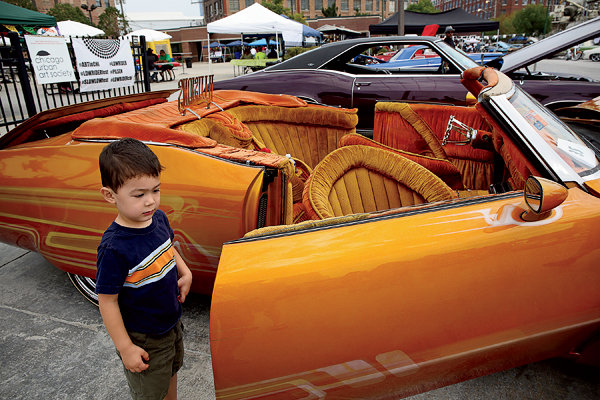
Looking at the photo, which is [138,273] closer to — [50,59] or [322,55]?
[322,55]

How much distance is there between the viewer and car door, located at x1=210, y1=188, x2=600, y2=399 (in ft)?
3.67

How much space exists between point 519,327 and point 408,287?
0.44 meters

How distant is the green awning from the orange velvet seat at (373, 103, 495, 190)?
350 inches

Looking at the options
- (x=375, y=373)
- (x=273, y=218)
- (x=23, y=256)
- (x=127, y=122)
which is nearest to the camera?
(x=375, y=373)

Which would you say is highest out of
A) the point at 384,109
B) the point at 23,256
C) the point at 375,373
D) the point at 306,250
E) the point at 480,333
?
the point at 384,109

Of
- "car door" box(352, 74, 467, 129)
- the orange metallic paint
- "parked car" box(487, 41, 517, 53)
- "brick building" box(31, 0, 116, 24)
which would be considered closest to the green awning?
"car door" box(352, 74, 467, 129)

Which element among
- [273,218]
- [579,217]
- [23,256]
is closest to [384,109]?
[273,218]

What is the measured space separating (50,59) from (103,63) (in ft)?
2.83

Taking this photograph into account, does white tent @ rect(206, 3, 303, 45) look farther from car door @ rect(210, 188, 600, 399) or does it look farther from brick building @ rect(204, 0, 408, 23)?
brick building @ rect(204, 0, 408, 23)

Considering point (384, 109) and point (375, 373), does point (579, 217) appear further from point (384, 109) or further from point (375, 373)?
point (384, 109)

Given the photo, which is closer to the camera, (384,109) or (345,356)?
(345,356)

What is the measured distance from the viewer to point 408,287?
1151 mm

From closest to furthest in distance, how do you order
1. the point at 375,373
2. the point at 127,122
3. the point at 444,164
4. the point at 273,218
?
Result: 1. the point at 375,373
2. the point at 273,218
3. the point at 127,122
4. the point at 444,164

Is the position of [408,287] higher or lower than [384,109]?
lower
